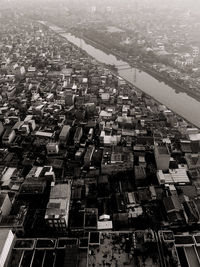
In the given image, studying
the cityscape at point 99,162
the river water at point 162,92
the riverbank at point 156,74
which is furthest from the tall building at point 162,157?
the riverbank at point 156,74

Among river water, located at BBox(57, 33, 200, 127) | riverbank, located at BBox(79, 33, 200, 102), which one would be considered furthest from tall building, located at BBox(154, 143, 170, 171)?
riverbank, located at BBox(79, 33, 200, 102)

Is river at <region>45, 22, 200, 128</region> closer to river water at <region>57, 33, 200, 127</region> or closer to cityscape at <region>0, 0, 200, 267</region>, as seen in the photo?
river water at <region>57, 33, 200, 127</region>

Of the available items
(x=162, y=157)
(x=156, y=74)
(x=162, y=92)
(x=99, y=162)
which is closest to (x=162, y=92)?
(x=162, y=92)

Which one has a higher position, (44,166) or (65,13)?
(65,13)

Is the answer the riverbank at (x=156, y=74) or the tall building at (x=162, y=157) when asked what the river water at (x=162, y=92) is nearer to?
the riverbank at (x=156, y=74)

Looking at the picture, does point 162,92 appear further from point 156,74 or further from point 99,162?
point 99,162

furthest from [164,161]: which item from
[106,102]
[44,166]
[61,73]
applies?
[61,73]

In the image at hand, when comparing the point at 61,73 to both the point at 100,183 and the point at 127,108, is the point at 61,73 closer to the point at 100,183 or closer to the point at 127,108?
the point at 127,108
